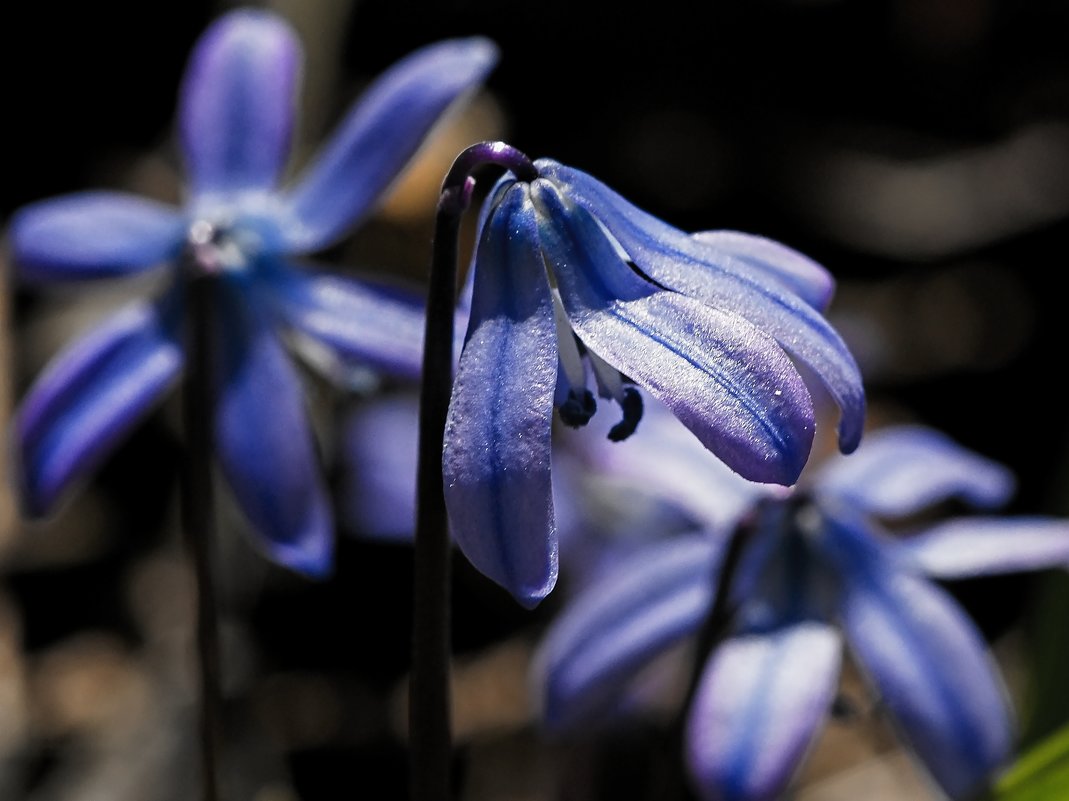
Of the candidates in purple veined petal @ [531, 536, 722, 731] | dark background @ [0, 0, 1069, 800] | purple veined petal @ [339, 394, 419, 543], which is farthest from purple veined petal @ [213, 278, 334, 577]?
dark background @ [0, 0, 1069, 800]

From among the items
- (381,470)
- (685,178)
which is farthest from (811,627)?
(685,178)

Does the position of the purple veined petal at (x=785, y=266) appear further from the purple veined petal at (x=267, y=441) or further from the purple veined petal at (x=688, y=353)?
the purple veined petal at (x=267, y=441)

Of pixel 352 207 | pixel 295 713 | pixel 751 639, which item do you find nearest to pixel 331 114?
pixel 295 713

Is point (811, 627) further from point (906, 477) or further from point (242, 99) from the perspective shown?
point (242, 99)

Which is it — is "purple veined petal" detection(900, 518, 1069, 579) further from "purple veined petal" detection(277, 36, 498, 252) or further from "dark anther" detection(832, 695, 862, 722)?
"purple veined petal" detection(277, 36, 498, 252)

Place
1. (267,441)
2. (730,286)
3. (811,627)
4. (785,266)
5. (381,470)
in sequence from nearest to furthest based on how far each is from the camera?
(730,286)
(785,266)
(811,627)
(267,441)
(381,470)

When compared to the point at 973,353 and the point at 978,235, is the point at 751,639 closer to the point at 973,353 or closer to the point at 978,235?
the point at 973,353
